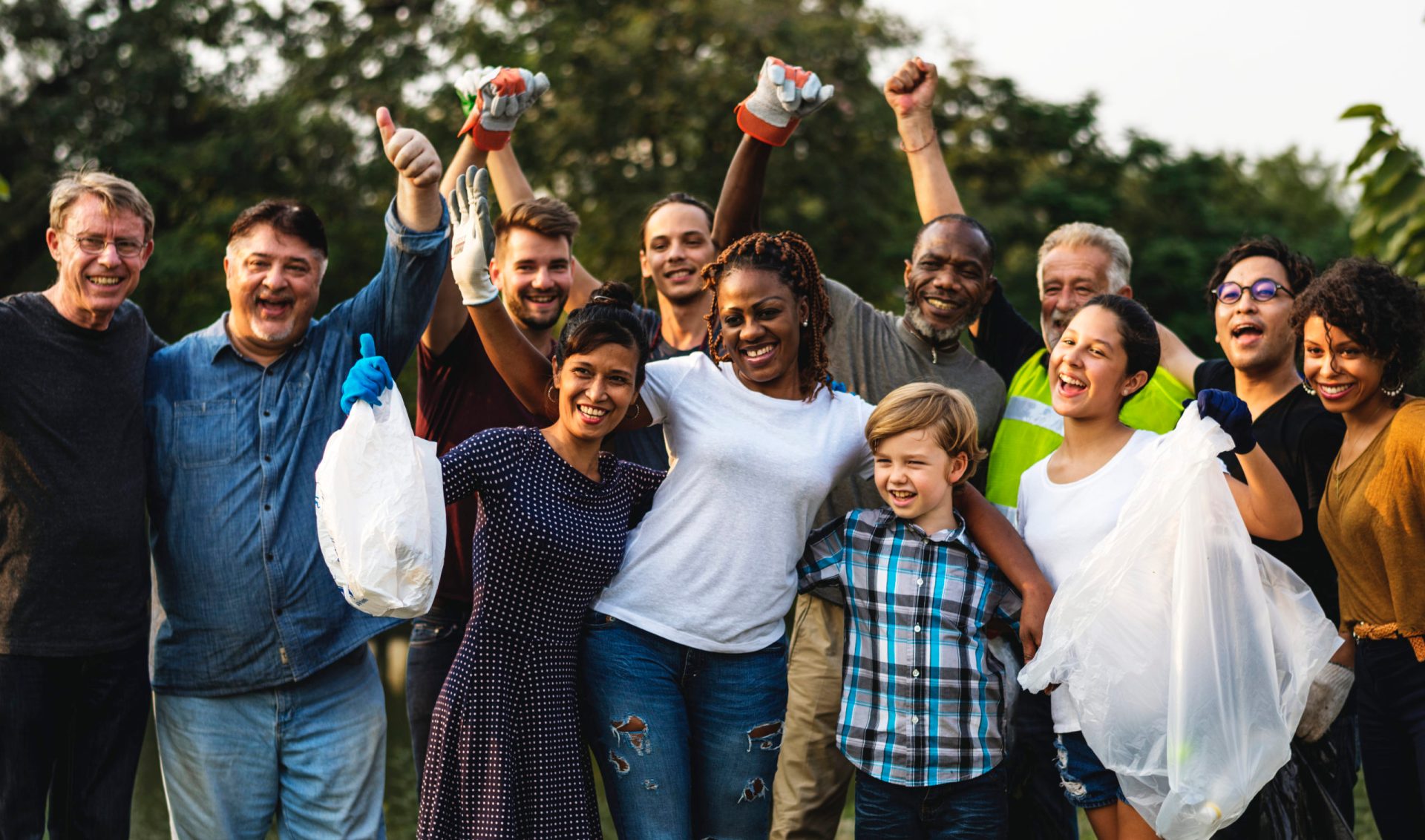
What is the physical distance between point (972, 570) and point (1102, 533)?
1.17 ft

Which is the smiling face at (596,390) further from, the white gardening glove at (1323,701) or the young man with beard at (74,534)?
the white gardening glove at (1323,701)

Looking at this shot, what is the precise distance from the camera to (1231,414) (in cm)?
319

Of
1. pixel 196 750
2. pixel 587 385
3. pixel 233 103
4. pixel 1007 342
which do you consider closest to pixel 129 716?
pixel 196 750

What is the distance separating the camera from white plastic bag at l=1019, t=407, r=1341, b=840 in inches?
125

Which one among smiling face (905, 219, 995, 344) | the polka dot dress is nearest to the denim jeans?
the polka dot dress

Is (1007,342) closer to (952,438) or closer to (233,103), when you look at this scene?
(952,438)

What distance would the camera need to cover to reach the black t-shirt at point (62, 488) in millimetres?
3439

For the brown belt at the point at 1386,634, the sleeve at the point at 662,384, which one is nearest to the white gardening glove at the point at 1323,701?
the brown belt at the point at 1386,634

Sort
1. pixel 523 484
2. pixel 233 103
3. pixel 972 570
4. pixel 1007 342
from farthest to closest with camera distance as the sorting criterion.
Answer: pixel 233 103
pixel 1007 342
pixel 972 570
pixel 523 484

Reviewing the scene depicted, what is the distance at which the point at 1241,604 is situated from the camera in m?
3.27

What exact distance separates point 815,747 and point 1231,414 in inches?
59.2

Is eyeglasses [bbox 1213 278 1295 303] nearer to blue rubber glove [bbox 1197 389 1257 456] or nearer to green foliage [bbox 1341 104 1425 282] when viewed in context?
blue rubber glove [bbox 1197 389 1257 456]

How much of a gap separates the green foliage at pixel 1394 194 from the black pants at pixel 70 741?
521 centimetres

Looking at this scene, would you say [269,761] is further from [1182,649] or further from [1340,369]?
[1340,369]
